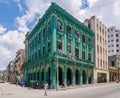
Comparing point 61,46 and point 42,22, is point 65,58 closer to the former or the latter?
point 61,46

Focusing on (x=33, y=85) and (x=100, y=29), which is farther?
(x=100, y=29)

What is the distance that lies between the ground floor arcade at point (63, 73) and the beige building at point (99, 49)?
549cm

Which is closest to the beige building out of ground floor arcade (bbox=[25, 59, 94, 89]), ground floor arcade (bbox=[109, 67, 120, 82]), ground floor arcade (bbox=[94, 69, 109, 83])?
ground floor arcade (bbox=[94, 69, 109, 83])

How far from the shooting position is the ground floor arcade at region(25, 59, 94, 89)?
139 feet

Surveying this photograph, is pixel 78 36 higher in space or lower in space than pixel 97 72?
higher

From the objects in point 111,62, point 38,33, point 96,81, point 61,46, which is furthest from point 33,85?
point 111,62

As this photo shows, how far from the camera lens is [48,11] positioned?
4612 centimetres

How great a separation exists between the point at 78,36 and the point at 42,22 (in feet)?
30.3

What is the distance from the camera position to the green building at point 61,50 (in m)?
43.5

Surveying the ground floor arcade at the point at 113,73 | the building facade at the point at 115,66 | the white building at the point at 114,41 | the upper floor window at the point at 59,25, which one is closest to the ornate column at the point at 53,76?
the upper floor window at the point at 59,25

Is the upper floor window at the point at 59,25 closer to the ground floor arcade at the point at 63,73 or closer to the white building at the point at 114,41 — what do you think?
the ground floor arcade at the point at 63,73

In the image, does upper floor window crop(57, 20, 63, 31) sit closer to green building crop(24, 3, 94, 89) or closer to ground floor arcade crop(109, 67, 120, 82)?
green building crop(24, 3, 94, 89)

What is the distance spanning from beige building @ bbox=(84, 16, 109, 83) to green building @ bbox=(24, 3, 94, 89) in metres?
4.04

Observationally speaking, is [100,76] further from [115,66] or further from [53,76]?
[53,76]
